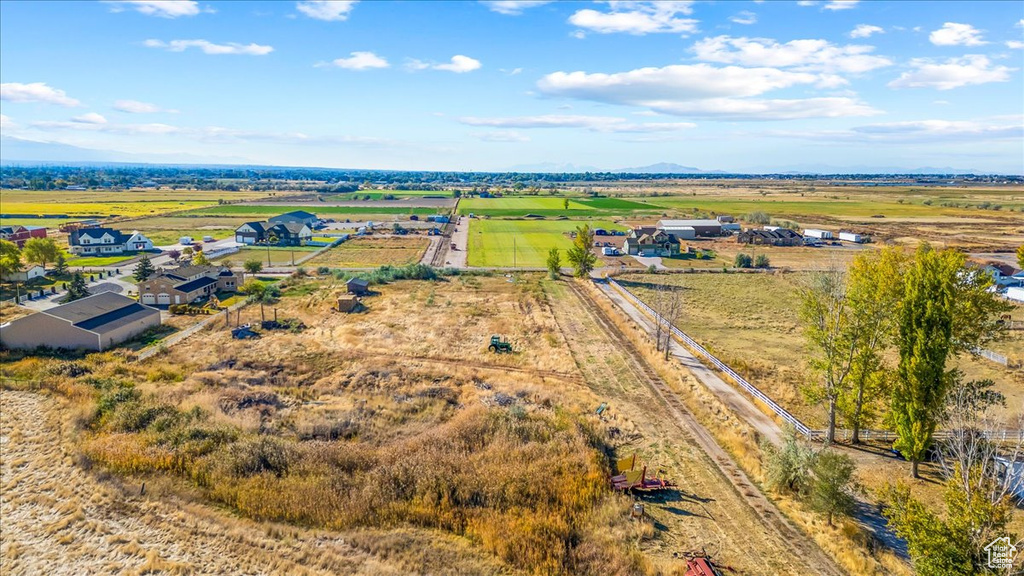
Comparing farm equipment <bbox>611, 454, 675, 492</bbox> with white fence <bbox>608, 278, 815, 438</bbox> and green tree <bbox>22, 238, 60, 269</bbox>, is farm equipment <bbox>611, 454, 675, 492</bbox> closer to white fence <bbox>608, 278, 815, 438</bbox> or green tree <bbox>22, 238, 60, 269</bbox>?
white fence <bbox>608, 278, 815, 438</bbox>

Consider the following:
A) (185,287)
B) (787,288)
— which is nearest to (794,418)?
(787,288)

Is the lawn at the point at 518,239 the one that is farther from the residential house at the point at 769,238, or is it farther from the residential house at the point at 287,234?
the residential house at the point at 287,234

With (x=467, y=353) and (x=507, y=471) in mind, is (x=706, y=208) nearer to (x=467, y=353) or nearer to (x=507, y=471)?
(x=467, y=353)

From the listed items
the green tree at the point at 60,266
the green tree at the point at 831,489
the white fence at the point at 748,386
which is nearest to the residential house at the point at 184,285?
the green tree at the point at 60,266

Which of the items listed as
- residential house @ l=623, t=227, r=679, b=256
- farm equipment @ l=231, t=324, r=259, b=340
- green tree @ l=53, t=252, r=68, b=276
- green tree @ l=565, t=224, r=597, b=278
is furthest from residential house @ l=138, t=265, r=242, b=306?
residential house @ l=623, t=227, r=679, b=256

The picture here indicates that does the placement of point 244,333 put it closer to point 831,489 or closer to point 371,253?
point 831,489

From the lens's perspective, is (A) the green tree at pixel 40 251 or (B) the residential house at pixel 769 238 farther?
(B) the residential house at pixel 769 238
